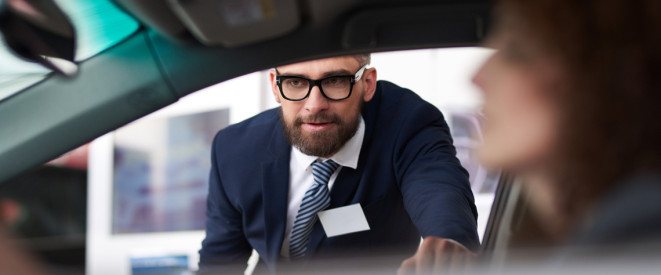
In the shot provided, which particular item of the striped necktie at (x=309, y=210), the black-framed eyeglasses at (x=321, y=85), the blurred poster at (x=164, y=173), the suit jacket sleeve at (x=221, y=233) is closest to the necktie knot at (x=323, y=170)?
the striped necktie at (x=309, y=210)

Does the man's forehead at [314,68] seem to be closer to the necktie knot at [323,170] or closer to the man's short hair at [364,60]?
the man's short hair at [364,60]

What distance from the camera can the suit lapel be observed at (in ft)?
6.65

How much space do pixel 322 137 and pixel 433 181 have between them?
523 millimetres

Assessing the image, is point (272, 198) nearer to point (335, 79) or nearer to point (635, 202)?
point (335, 79)

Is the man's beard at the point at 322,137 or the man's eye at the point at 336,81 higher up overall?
the man's eye at the point at 336,81

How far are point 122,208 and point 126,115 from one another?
5.31 metres

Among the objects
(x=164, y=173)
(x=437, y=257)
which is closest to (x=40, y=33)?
(x=437, y=257)

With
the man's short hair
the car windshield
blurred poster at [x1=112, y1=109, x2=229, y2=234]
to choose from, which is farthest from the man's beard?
blurred poster at [x1=112, y1=109, x2=229, y2=234]

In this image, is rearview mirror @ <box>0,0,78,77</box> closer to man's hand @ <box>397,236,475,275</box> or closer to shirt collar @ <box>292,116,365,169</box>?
man's hand @ <box>397,236,475,275</box>

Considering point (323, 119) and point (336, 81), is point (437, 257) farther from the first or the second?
point (323, 119)

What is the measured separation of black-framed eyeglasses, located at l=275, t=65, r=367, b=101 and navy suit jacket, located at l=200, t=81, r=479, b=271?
0.15 meters

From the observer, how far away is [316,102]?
2039 millimetres

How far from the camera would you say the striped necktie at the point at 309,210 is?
6.61ft

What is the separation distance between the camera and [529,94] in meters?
0.65
